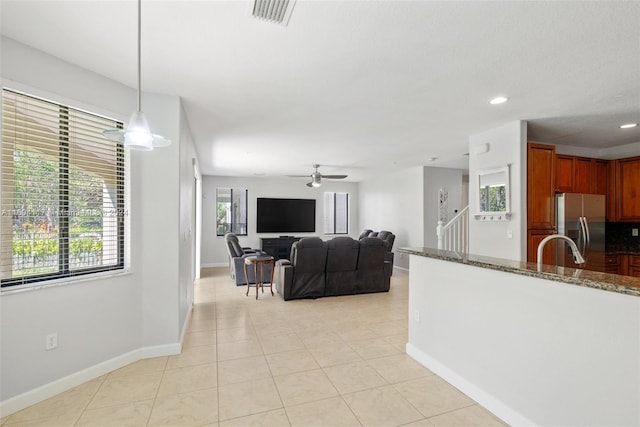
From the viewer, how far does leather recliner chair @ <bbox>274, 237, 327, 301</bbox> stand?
200 inches

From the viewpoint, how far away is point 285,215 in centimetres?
940

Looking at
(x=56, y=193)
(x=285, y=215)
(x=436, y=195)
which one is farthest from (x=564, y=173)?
(x=285, y=215)

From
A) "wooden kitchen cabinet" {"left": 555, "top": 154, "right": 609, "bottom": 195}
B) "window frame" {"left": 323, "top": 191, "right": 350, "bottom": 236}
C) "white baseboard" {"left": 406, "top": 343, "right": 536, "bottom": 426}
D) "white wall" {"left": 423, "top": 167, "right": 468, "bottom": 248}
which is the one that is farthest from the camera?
"window frame" {"left": 323, "top": 191, "right": 350, "bottom": 236}

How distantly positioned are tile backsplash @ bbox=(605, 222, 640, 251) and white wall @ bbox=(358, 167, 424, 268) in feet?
10.8

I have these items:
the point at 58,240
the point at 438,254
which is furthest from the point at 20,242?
the point at 438,254

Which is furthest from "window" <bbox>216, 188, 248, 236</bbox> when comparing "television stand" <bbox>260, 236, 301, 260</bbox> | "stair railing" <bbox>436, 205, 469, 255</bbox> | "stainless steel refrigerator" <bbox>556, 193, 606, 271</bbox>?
"stainless steel refrigerator" <bbox>556, 193, 606, 271</bbox>

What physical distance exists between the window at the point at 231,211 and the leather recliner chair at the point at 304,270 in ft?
13.9

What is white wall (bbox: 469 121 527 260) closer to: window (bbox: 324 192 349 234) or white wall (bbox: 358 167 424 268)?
white wall (bbox: 358 167 424 268)

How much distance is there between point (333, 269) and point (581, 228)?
11.9ft

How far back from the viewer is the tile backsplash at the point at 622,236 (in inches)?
189

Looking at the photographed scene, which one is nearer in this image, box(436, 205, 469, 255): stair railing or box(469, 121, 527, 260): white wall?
box(469, 121, 527, 260): white wall

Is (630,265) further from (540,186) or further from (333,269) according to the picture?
(333,269)

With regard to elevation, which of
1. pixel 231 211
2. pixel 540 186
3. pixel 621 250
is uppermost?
pixel 540 186

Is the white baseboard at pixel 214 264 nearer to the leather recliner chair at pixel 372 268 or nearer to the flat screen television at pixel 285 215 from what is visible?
the flat screen television at pixel 285 215
